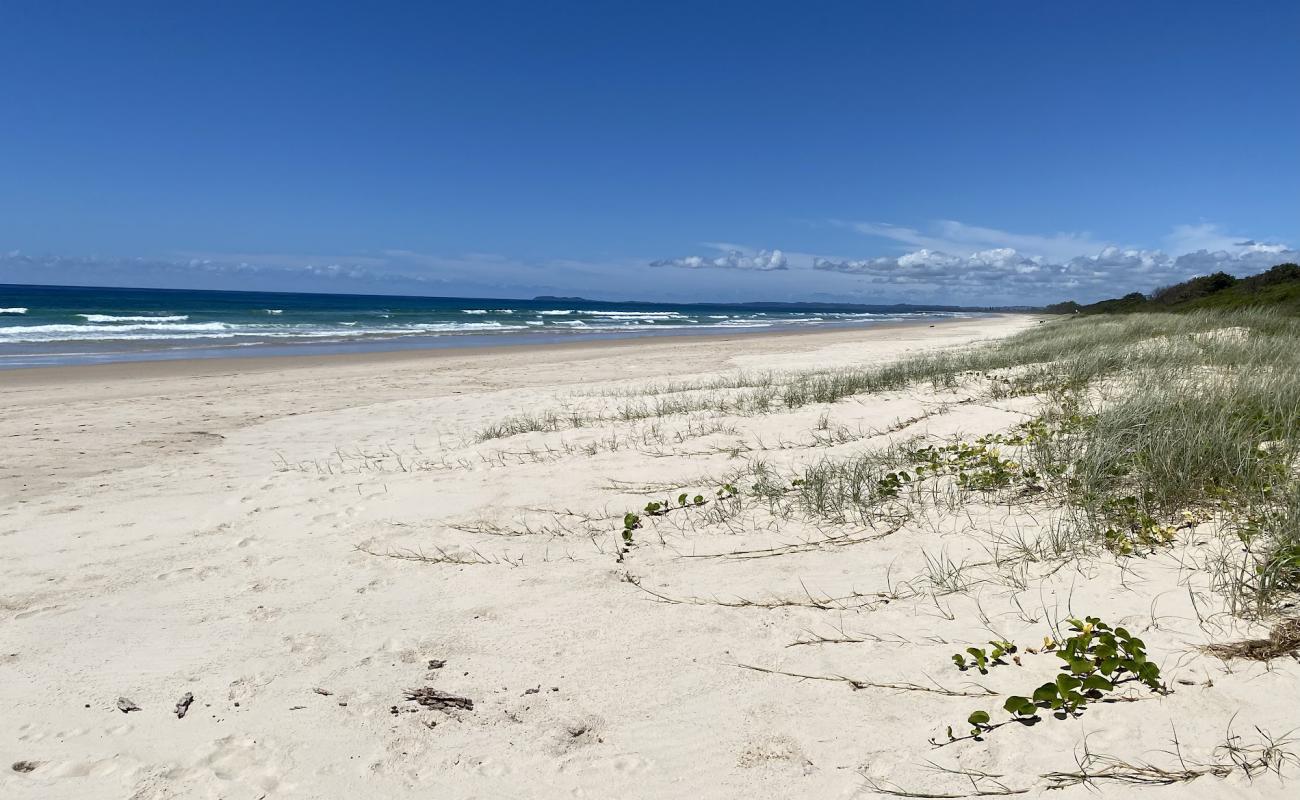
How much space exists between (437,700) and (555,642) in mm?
599

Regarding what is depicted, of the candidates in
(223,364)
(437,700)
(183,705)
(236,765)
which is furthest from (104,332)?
(437,700)

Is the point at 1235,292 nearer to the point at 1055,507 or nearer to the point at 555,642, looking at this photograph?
the point at 1055,507

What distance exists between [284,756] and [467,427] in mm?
7125

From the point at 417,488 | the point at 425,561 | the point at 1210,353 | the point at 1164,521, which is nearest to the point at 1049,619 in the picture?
the point at 1164,521

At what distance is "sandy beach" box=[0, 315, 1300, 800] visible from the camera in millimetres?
2424

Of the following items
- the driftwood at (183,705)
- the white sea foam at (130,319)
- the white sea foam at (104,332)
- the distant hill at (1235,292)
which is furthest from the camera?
the white sea foam at (130,319)

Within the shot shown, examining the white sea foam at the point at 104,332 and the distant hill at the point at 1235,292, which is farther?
the white sea foam at the point at 104,332

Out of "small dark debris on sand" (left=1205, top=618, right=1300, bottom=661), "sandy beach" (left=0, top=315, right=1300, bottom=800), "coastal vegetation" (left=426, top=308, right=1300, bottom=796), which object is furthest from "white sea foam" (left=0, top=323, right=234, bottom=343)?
"small dark debris on sand" (left=1205, top=618, right=1300, bottom=661)

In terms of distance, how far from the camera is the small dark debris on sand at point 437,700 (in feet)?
9.45

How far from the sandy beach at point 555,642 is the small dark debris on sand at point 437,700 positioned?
0.01 m

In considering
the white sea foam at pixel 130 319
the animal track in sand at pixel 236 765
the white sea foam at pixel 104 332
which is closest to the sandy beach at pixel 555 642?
the animal track in sand at pixel 236 765

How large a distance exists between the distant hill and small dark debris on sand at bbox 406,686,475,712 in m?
20.1

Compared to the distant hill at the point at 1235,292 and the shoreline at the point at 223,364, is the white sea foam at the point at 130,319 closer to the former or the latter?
the shoreline at the point at 223,364

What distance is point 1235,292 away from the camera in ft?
82.0
